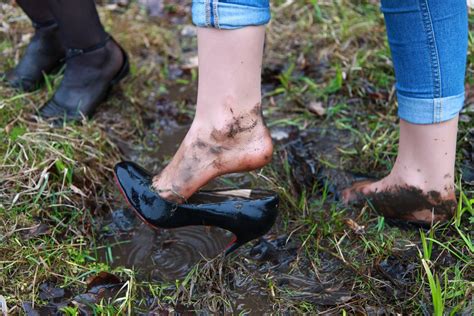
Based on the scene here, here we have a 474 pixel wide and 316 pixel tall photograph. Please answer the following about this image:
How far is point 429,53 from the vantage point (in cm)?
142

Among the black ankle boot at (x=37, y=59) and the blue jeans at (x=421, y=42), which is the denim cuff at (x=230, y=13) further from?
the black ankle boot at (x=37, y=59)

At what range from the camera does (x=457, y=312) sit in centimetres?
137

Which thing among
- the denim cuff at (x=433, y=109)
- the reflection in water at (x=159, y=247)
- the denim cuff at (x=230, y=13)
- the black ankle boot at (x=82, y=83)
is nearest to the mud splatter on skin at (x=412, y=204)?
the denim cuff at (x=433, y=109)

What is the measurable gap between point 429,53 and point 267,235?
29.4 inches

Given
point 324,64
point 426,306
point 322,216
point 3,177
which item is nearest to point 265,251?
point 322,216

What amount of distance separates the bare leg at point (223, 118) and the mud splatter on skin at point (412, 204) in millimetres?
475

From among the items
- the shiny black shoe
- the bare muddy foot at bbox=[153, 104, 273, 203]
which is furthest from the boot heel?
the bare muddy foot at bbox=[153, 104, 273, 203]

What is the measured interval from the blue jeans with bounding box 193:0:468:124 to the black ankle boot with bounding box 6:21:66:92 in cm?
135

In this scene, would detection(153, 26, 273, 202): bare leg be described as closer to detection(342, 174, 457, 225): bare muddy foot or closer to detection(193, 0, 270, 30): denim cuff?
detection(193, 0, 270, 30): denim cuff

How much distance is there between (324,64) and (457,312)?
5.05 ft

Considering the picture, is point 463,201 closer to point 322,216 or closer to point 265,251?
point 322,216

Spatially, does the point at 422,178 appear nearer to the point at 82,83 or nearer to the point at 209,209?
the point at 209,209

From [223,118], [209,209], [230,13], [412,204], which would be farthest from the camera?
[412,204]

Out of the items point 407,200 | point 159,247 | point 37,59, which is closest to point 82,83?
point 37,59
